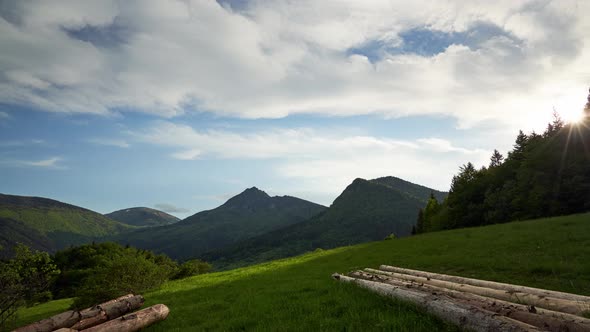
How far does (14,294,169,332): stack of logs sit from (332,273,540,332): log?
8.93m

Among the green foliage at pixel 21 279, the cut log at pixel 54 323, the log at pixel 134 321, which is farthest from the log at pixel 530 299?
the green foliage at pixel 21 279

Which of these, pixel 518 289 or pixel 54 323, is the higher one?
pixel 518 289

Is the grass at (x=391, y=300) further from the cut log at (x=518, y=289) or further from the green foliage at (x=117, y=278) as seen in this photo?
the green foliage at (x=117, y=278)

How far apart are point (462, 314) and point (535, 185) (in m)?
57.4

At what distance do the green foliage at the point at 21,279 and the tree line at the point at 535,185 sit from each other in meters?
61.1

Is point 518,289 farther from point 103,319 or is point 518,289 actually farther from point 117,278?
point 117,278

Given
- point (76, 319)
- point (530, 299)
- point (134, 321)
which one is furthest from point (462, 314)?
point (76, 319)

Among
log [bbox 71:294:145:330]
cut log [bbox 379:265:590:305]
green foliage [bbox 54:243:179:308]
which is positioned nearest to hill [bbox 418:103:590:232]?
cut log [bbox 379:265:590:305]

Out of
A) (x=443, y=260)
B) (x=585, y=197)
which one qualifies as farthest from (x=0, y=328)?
(x=585, y=197)

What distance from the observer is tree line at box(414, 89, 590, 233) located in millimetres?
48281

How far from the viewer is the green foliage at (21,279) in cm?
1370

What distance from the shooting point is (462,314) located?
22.8ft

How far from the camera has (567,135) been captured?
5228 cm

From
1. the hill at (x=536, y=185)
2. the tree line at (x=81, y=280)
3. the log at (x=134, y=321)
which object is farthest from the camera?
the hill at (x=536, y=185)
